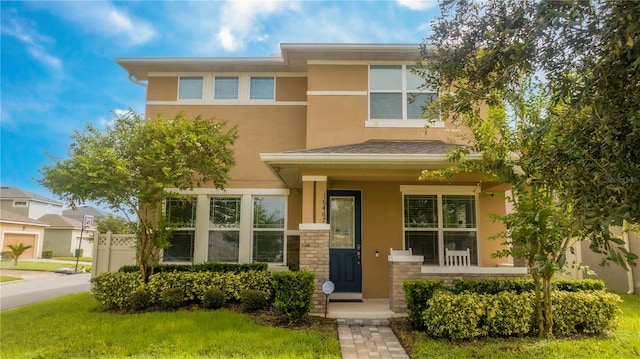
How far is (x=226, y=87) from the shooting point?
37.1 feet

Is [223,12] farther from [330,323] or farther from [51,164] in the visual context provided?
[330,323]

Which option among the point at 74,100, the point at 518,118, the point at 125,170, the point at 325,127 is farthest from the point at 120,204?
the point at 74,100

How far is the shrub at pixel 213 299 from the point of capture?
830 centimetres

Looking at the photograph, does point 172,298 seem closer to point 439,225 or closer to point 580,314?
point 439,225

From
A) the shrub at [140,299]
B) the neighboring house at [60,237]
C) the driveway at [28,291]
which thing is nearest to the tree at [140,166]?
the shrub at [140,299]

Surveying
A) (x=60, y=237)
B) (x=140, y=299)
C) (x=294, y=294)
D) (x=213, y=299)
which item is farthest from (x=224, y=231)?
(x=60, y=237)

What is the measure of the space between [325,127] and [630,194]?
8064 millimetres

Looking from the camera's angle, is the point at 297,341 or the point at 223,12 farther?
the point at 223,12

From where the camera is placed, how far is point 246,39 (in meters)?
12.6

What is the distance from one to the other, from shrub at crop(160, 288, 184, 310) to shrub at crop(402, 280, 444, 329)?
4.97m

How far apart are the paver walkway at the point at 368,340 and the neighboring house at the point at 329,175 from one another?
2.03 metres

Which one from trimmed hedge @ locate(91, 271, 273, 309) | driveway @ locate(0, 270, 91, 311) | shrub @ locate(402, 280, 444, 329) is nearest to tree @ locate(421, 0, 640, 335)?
shrub @ locate(402, 280, 444, 329)

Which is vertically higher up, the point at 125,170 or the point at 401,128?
the point at 401,128

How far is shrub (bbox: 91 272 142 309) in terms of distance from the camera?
338 inches
